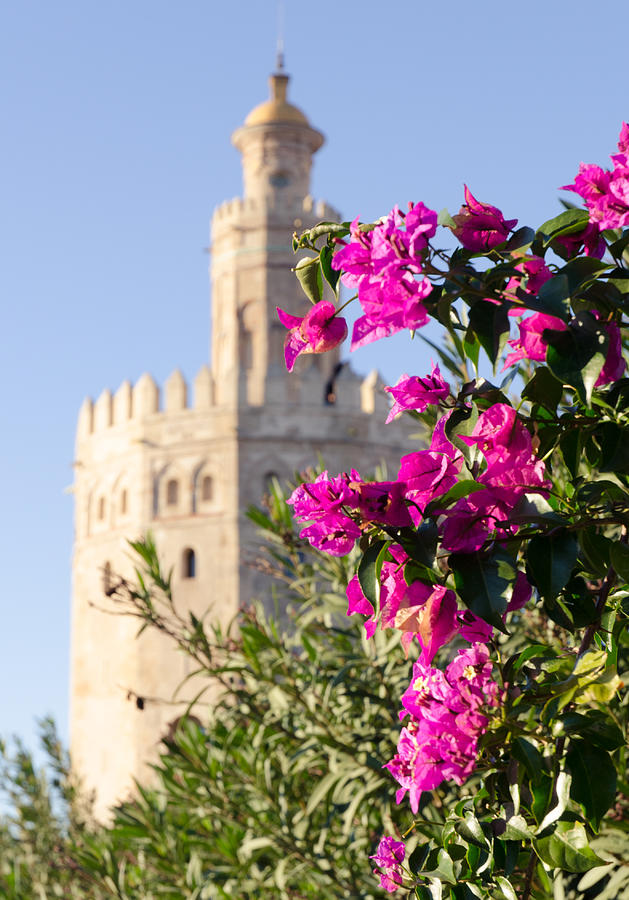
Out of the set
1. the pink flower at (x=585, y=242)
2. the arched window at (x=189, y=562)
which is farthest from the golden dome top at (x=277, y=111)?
the pink flower at (x=585, y=242)

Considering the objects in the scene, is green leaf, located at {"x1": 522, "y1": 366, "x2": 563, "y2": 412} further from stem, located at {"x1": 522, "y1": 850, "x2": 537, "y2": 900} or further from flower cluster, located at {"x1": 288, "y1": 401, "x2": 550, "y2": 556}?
stem, located at {"x1": 522, "y1": 850, "x2": 537, "y2": 900}

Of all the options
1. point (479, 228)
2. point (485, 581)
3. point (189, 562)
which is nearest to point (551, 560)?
point (485, 581)

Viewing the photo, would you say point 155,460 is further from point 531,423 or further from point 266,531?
point 531,423

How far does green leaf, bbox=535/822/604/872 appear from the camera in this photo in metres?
1.44

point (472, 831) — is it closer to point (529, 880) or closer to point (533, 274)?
point (529, 880)

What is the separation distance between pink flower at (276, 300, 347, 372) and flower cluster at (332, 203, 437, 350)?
174mm

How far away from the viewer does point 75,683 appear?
24266mm

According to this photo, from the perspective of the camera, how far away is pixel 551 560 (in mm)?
1400

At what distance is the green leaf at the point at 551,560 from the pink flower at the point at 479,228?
367 millimetres

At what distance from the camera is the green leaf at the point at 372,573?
138cm

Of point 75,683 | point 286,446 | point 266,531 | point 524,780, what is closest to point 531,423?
point 524,780

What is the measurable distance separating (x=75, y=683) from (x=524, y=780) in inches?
927

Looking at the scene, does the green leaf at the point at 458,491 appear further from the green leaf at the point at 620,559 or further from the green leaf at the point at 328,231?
the green leaf at the point at 328,231

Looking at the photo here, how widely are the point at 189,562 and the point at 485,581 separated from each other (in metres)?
21.8
